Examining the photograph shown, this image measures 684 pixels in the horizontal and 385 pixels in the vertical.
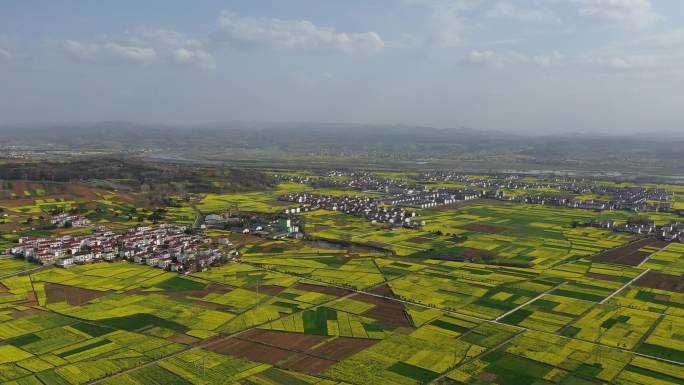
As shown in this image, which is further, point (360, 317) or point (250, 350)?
point (360, 317)

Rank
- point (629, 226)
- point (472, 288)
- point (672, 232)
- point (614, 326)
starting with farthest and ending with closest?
1. point (629, 226)
2. point (672, 232)
3. point (472, 288)
4. point (614, 326)

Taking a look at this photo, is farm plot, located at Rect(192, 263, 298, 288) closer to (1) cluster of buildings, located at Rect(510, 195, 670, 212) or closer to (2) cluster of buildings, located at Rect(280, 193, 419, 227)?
(2) cluster of buildings, located at Rect(280, 193, 419, 227)

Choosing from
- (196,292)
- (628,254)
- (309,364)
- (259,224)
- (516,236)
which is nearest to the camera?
(309,364)

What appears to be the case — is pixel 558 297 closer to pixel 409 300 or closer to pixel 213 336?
pixel 409 300

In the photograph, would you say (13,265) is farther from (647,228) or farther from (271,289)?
(647,228)

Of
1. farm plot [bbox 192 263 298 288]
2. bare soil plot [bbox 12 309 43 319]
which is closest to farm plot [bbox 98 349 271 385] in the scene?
bare soil plot [bbox 12 309 43 319]

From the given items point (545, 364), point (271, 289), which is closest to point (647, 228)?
point (545, 364)

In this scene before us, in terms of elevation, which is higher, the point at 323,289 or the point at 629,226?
the point at 629,226
